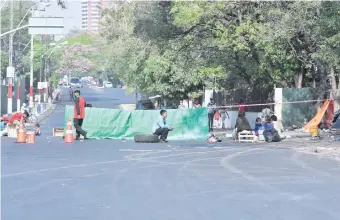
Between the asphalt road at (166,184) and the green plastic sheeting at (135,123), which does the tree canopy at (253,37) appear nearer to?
the green plastic sheeting at (135,123)

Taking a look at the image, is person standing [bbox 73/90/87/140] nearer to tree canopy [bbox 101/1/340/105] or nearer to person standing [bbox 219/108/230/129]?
tree canopy [bbox 101/1/340/105]

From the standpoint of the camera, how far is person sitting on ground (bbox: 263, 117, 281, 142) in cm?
3167

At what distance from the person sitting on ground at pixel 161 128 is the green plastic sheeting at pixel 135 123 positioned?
Answer: 1.57 metres

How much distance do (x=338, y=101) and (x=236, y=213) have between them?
76.8 feet

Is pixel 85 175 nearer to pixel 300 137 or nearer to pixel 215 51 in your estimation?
pixel 300 137

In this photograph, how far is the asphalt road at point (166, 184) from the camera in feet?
40.8

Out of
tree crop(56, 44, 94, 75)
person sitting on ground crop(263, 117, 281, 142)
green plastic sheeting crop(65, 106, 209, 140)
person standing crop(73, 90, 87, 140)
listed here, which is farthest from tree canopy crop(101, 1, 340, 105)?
tree crop(56, 44, 94, 75)

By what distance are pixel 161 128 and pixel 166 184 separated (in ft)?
49.8

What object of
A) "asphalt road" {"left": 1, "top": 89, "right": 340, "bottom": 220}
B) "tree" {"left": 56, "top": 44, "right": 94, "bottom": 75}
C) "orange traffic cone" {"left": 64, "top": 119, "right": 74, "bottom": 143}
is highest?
"tree" {"left": 56, "top": 44, "right": 94, "bottom": 75}

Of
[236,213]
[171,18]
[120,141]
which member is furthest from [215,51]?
[236,213]

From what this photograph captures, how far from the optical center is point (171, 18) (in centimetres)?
3816

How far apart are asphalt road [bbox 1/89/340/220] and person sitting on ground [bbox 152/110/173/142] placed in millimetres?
4992

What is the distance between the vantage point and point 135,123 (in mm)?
33688

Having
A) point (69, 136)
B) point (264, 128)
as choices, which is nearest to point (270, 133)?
point (264, 128)
